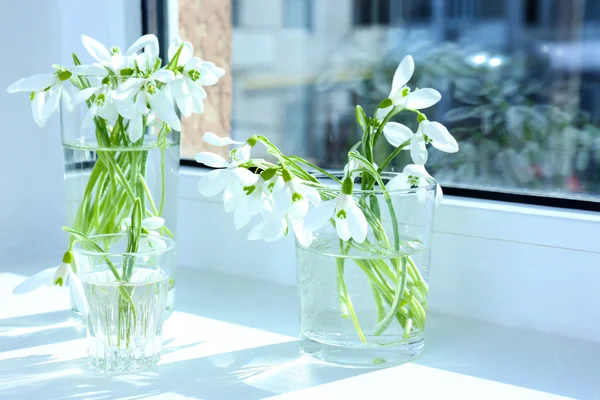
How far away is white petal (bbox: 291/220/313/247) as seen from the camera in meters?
0.71

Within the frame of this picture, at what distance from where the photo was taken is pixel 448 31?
1.13 m

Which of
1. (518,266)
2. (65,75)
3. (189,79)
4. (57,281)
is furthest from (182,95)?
(518,266)

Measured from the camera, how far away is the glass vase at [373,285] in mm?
758

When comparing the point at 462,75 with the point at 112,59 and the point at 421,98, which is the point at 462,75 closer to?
the point at 421,98

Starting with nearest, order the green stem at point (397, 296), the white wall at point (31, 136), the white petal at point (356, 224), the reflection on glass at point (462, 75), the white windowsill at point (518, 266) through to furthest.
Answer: the white petal at point (356, 224)
the green stem at point (397, 296)
the white windowsill at point (518, 266)
the reflection on glass at point (462, 75)
the white wall at point (31, 136)

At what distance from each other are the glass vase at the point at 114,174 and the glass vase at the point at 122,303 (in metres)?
0.09

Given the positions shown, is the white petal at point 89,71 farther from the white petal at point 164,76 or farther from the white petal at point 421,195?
the white petal at point 421,195

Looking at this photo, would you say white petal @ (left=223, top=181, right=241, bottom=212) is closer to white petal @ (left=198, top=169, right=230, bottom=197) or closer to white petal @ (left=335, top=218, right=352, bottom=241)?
white petal @ (left=198, top=169, right=230, bottom=197)

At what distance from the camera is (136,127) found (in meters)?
0.79

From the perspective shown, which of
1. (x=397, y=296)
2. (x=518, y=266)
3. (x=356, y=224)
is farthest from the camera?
(x=518, y=266)

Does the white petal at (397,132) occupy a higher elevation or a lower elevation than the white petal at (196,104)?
lower

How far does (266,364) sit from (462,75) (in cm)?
54

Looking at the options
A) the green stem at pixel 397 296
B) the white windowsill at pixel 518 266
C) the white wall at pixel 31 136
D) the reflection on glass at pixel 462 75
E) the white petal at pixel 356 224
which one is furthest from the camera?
the white wall at pixel 31 136

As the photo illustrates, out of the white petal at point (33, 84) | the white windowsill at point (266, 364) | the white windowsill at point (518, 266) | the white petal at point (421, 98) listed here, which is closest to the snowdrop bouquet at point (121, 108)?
the white petal at point (33, 84)
